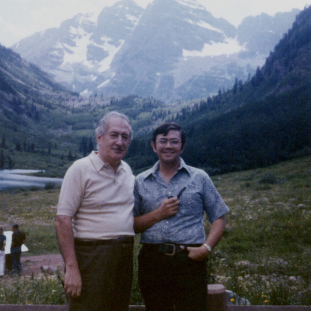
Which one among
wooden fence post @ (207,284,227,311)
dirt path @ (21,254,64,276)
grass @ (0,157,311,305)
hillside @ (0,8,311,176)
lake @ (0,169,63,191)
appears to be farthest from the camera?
hillside @ (0,8,311,176)

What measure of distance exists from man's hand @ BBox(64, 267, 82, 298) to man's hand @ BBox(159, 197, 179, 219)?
966 mm

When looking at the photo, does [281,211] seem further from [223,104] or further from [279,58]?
[223,104]

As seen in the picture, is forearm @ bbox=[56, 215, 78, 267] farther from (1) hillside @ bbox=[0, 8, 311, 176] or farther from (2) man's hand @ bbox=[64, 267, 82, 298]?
(1) hillside @ bbox=[0, 8, 311, 176]

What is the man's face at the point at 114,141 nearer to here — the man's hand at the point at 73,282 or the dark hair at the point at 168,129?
the dark hair at the point at 168,129

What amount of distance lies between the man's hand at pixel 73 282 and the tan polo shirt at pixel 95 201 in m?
0.32

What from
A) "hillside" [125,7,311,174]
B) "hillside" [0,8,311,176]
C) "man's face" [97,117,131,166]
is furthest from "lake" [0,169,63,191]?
"man's face" [97,117,131,166]

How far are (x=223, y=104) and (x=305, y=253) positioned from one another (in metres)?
168

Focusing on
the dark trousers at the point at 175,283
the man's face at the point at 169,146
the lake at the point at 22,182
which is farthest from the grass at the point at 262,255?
the lake at the point at 22,182

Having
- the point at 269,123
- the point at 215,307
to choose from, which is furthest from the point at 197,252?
the point at 269,123

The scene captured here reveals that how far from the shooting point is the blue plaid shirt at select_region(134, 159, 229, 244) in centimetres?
354

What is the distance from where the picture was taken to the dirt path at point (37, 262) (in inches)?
527

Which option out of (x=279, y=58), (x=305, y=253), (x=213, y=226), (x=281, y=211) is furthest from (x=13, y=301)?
(x=279, y=58)

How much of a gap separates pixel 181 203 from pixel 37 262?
43.9 feet

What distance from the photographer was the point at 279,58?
154 metres
